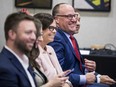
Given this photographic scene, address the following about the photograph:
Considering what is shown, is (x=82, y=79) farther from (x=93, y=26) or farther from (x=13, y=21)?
(x=93, y=26)

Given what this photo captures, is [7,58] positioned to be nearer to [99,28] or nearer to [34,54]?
[34,54]

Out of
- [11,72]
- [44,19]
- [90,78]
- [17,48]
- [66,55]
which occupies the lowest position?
[90,78]

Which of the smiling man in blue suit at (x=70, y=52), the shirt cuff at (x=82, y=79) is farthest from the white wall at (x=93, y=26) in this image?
the shirt cuff at (x=82, y=79)

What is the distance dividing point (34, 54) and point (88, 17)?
2404 mm

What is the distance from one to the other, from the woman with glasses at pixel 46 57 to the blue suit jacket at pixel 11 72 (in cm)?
28

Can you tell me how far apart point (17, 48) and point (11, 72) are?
140mm

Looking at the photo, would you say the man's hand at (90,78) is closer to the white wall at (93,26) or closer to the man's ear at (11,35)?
the man's ear at (11,35)

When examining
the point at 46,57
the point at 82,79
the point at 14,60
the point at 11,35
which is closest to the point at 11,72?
the point at 14,60

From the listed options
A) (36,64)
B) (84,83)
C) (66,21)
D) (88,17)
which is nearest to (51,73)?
(36,64)

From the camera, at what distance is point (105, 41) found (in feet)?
13.5

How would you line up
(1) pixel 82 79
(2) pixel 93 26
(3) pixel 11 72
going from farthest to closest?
(2) pixel 93 26 → (1) pixel 82 79 → (3) pixel 11 72

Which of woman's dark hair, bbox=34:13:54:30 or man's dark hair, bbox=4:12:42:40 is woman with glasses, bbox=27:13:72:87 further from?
man's dark hair, bbox=4:12:42:40

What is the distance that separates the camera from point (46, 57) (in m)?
2.00

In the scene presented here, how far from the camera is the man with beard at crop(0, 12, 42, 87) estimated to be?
56.6 inches
